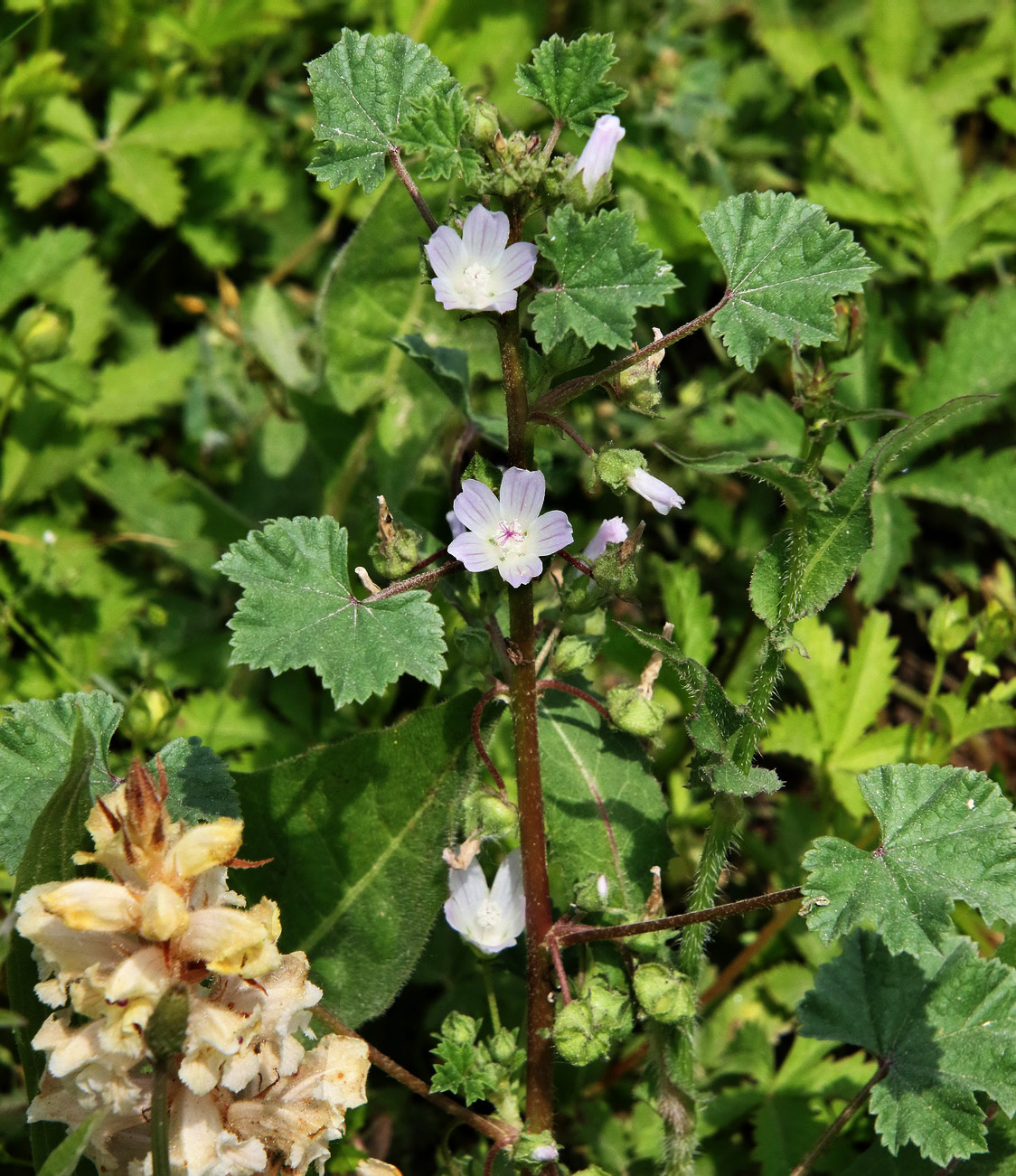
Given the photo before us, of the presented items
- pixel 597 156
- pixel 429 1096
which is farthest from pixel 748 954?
pixel 597 156

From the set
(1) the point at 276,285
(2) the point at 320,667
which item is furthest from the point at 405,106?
(1) the point at 276,285

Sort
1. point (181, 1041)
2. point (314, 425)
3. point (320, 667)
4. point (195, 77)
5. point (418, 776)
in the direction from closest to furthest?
point (181, 1041) → point (320, 667) → point (418, 776) → point (314, 425) → point (195, 77)

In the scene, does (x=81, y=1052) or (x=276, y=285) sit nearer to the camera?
(x=81, y=1052)

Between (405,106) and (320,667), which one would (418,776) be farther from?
(405,106)

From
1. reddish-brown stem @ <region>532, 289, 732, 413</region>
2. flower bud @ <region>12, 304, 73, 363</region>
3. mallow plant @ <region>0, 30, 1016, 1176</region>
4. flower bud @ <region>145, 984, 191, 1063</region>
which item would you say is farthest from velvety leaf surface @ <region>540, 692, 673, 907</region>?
flower bud @ <region>12, 304, 73, 363</region>

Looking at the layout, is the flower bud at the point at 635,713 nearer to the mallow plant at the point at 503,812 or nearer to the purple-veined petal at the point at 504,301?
the mallow plant at the point at 503,812

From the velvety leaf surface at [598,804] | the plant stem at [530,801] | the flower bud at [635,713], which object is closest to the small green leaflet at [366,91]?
the plant stem at [530,801]
